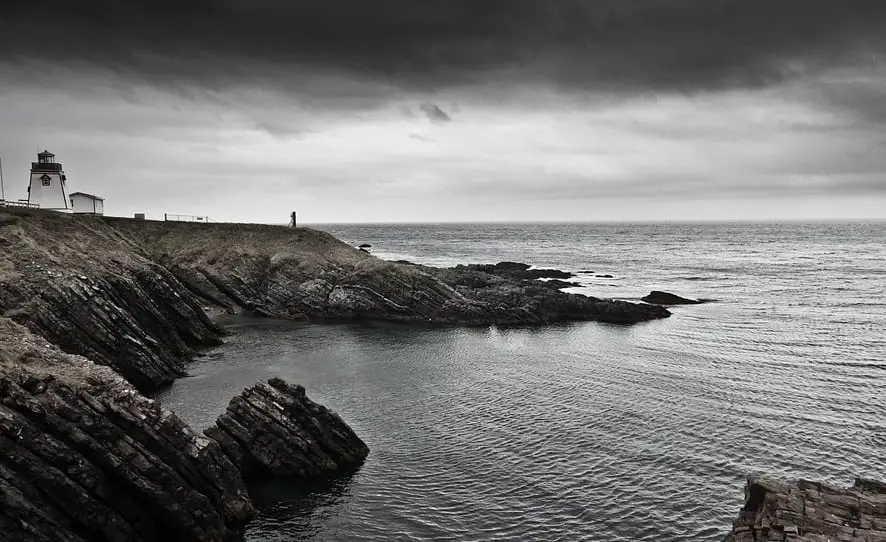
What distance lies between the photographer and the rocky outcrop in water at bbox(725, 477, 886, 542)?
20.9 meters

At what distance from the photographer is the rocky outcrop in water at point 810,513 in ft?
68.6

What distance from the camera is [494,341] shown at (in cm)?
7131

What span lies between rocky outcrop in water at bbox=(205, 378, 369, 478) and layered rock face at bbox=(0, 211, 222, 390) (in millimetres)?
17388

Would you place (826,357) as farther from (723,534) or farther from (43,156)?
(43,156)

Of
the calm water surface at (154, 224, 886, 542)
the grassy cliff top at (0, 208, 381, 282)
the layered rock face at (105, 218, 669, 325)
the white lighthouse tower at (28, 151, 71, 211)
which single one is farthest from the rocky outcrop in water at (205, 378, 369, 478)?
the white lighthouse tower at (28, 151, 71, 211)

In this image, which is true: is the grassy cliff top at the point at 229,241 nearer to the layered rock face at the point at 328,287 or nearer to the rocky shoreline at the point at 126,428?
the layered rock face at the point at 328,287

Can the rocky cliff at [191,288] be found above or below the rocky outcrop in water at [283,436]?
above

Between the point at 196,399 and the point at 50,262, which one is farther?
the point at 50,262

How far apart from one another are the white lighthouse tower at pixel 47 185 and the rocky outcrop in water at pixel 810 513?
290 ft

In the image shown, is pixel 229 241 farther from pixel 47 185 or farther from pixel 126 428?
pixel 126 428

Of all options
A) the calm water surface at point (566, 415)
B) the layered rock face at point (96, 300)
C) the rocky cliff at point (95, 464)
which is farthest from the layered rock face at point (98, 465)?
the layered rock face at point (96, 300)

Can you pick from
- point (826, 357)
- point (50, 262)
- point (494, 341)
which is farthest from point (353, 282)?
point (826, 357)

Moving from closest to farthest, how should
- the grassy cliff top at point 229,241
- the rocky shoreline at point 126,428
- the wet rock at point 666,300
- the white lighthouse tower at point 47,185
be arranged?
the rocky shoreline at point 126,428, the white lighthouse tower at point 47,185, the grassy cliff top at point 229,241, the wet rock at point 666,300

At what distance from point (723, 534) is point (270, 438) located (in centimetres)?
2394
